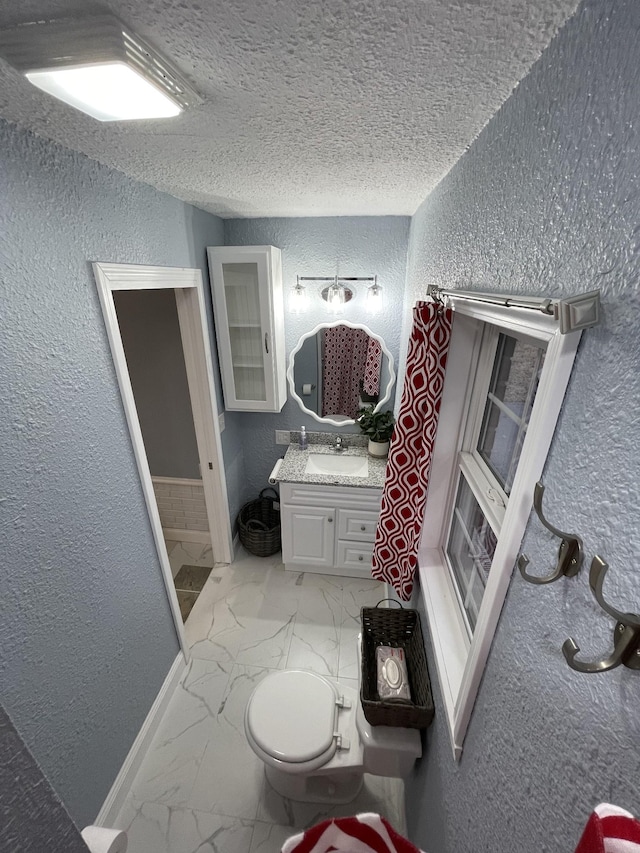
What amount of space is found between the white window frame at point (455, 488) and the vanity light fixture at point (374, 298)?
1.15 m

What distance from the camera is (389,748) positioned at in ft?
4.09

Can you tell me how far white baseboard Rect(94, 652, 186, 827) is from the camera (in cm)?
137

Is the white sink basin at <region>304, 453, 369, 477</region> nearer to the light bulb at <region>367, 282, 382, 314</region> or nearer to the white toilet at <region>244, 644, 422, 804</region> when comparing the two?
the light bulb at <region>367, 282, 382, 314</region>

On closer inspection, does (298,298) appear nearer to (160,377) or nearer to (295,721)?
(160,377)

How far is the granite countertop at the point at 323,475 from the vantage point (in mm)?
2238

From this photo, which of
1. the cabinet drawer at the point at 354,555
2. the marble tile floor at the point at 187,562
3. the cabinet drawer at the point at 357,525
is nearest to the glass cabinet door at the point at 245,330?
the cabinet drawer at the point at 357,525

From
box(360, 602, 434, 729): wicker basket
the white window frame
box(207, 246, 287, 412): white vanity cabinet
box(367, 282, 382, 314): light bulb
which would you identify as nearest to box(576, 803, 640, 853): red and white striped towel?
the white window frame

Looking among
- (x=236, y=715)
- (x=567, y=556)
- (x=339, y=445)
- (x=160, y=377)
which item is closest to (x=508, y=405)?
(x=567, y=556)

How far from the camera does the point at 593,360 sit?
0.49 m

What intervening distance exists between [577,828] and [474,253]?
3.56ft

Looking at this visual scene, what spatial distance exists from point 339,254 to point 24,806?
7.99 ft

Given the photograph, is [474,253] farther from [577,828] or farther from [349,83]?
[577,828]

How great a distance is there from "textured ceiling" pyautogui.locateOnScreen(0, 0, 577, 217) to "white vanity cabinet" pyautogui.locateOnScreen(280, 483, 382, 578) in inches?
64.3

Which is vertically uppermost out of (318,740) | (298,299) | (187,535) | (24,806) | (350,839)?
(298,299)
